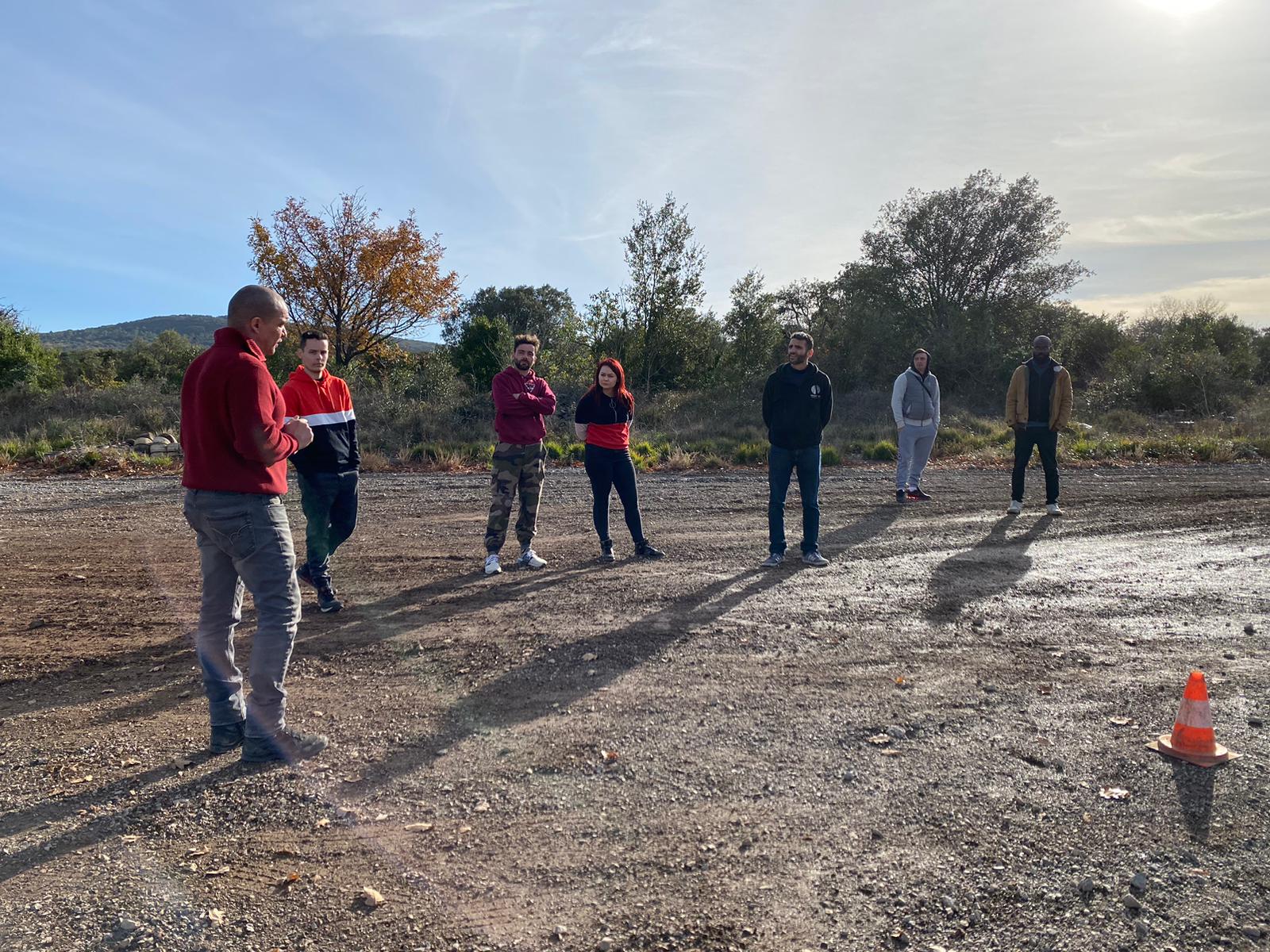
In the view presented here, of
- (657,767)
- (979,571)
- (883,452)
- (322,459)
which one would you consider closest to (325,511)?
(322,459)

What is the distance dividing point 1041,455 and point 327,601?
8313 mm

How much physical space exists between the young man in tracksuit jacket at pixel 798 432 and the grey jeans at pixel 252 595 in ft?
14.6

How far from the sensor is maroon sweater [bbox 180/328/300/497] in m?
3.33

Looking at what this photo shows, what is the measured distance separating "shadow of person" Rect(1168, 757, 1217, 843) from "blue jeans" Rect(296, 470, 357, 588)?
5.12 metres

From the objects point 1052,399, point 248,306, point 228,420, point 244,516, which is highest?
point 248,306

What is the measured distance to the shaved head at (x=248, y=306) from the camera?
3461 millimetres

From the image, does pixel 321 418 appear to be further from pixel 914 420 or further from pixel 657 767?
pixel 914 420

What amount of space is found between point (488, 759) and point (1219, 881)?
2.77 m

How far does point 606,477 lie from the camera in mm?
7203

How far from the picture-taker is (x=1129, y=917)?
96.5 inches

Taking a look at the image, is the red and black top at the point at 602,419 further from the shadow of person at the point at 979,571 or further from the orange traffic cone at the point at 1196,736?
the orange traffic cone at the point at 1196,736

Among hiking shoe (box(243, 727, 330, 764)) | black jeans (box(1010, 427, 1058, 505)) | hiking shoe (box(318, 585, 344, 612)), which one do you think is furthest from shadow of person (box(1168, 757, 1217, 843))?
black jeans (box(1010, 427, 1058, 505))

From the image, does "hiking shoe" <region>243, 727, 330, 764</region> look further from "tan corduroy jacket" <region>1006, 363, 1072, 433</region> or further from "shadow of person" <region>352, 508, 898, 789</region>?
"tan corduroy jacket" <region>1006, 363, 1072, 433</region>

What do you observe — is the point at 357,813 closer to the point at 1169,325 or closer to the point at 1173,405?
the point at 1173,405
